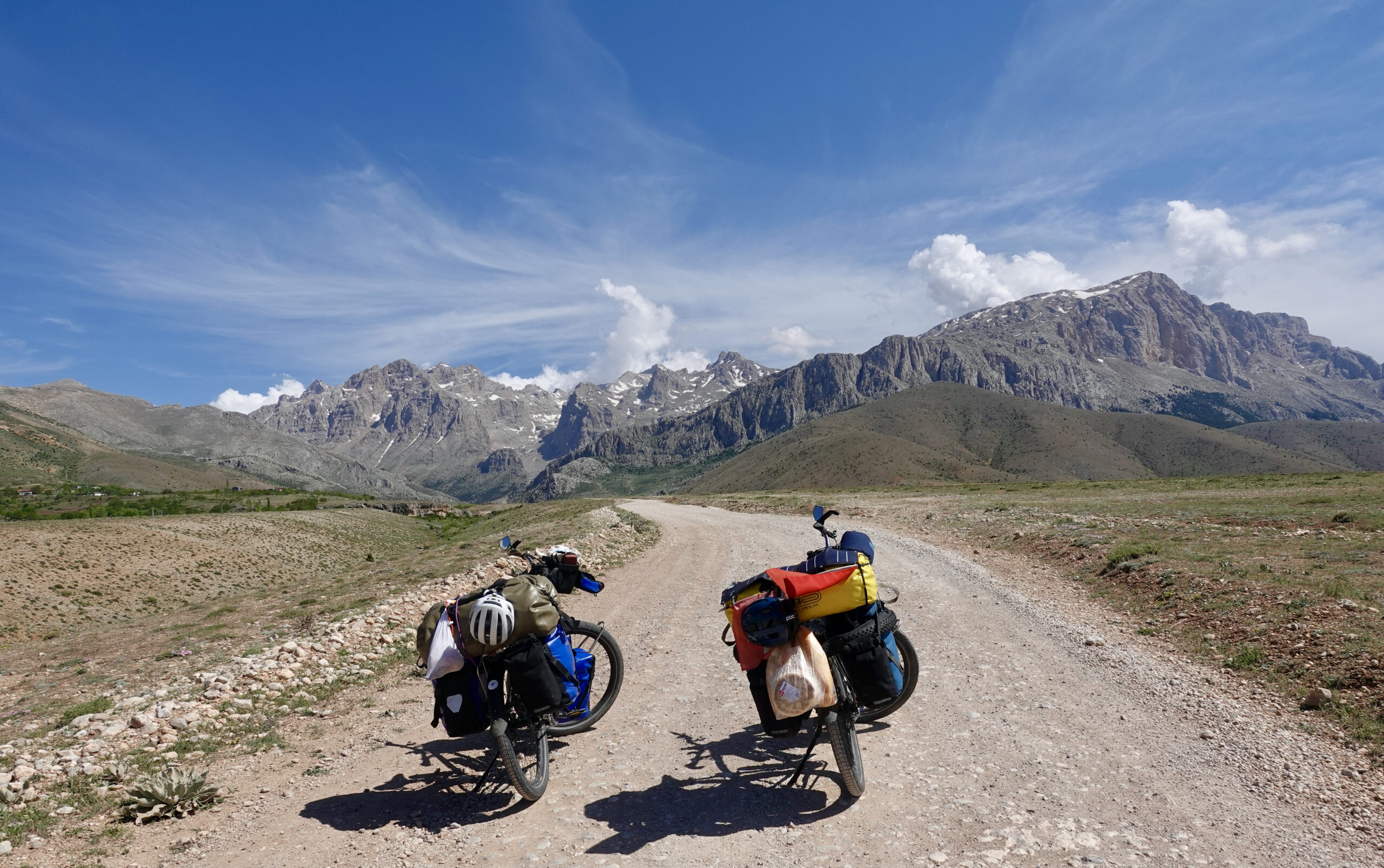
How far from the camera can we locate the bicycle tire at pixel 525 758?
5.51 metres

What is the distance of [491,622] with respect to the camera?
5801 mm

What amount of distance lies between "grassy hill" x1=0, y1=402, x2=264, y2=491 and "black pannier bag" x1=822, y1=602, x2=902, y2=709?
150 meters

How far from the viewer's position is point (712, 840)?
16.0ft

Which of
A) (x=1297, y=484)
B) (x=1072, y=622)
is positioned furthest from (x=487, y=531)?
(x=1297, y=484)

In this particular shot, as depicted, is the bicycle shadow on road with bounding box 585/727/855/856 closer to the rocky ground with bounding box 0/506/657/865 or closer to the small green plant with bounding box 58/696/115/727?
the rocky ground with bounding box 0/506/657/865

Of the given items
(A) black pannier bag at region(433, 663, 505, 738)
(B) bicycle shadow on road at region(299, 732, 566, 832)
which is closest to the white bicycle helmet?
(A) black pannier bag at region(433, 663, 505, 738)

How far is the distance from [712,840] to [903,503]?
40.4m

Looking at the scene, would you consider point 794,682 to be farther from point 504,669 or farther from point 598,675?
point 598,675

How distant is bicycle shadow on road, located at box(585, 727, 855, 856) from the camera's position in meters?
5.08

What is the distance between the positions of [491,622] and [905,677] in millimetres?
4386

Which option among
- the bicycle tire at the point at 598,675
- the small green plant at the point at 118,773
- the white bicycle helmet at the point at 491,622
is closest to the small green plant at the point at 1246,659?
the bicycle tire at the point at 598,675

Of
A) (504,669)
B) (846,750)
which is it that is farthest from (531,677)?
(846,750)

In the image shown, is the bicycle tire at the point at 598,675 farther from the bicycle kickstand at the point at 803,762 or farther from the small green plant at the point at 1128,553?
the small green plant at the point at 1128,553

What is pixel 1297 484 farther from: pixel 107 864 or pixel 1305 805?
pixel 107 864
